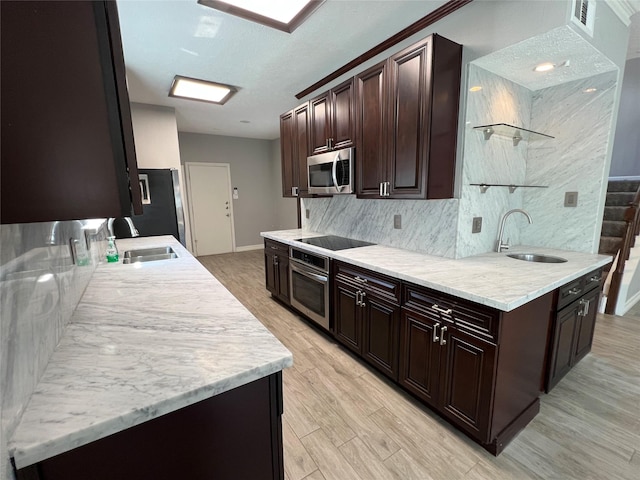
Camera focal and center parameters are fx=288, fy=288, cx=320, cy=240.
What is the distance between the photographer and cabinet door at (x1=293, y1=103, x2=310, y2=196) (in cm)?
307

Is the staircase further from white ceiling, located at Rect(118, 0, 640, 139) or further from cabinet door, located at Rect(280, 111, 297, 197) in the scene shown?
cabinet door, located at Rect(280, 111, 297, 197)

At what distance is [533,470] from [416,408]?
61 centimetres

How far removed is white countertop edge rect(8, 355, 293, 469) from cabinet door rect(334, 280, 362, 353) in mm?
1479

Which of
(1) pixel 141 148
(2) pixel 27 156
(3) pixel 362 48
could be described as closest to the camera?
(2) pixel 27 156

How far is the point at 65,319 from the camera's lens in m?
1.08

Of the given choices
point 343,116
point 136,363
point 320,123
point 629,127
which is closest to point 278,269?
point 320,123

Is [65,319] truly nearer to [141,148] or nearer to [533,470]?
[533,470]

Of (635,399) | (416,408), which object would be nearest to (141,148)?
(416,408)

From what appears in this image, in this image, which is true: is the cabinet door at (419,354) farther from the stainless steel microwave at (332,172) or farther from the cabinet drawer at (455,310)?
the stainless steel microwave at (332,172)

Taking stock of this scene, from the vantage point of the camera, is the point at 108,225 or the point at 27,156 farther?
the point at 108,225

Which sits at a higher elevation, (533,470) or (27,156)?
(27,156)

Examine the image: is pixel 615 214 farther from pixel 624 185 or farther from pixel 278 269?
pixel 278 269

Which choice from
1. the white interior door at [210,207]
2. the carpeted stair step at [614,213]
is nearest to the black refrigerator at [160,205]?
the white interior door at [210,207]

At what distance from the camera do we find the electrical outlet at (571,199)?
7.48 ft
